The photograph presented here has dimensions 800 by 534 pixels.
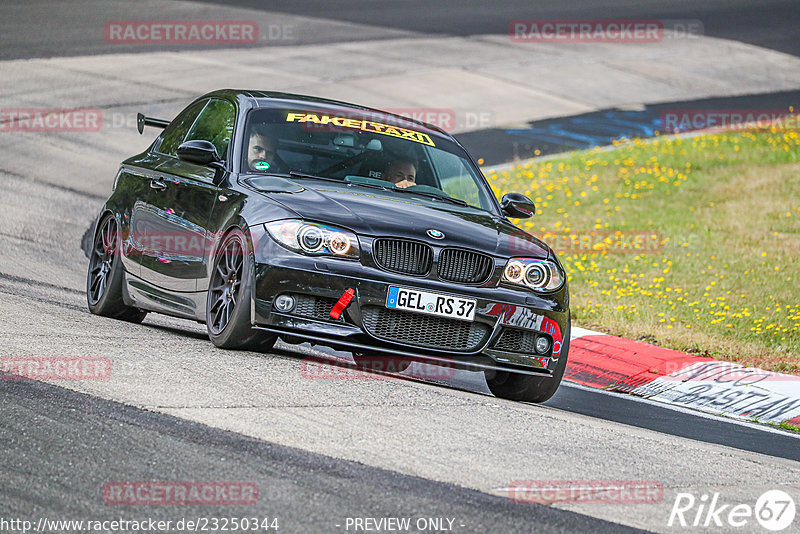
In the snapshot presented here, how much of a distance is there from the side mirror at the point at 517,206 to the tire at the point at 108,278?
2753mm

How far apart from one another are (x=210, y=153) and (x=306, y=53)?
2051 centimetres

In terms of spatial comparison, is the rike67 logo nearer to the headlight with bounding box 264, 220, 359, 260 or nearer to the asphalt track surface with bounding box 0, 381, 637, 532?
the asphalt track surface with bounding box 0, 381, 637, 532

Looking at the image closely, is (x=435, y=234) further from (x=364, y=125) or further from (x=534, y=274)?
(x=364, y=125)

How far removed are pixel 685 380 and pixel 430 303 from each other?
340 cm

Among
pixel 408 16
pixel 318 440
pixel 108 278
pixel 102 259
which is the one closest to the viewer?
pixel 318 440

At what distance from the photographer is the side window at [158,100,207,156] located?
9.71m

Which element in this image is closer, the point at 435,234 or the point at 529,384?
the point at 435,234

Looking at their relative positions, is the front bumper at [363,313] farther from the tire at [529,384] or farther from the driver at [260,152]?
the driver at [260,152]

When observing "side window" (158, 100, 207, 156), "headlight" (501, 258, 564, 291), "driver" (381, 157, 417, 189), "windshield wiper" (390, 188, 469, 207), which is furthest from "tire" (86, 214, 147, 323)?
"headlight" (501, 258, 564, 291)

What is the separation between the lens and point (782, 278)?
13.9 meters

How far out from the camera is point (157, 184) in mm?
9109

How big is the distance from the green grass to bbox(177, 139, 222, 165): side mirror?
15.1ft

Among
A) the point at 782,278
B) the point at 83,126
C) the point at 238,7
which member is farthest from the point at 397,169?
the point at 238,7

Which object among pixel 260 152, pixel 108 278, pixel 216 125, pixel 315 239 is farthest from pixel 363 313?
pixel 108 278
